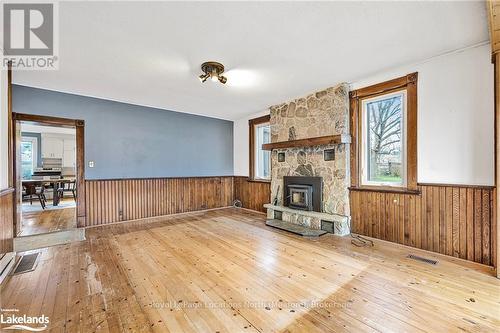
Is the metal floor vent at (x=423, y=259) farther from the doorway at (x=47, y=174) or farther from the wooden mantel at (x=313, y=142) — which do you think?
the doorway at (x=47, y=174)

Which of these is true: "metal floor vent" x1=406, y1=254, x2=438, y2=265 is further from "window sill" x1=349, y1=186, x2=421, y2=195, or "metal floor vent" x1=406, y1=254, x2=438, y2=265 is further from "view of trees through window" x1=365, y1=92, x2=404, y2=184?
"view of trees through window" x1=365, y1=92, x2=404, y2=184

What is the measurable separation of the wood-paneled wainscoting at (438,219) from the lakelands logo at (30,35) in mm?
4573

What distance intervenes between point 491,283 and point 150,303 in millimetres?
3312

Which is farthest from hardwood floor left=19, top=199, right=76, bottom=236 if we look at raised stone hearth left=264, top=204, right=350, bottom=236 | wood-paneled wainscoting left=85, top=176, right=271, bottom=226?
raised stone hearth left=264, top=204, right=350, bottom=236

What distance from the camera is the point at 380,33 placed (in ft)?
7.96

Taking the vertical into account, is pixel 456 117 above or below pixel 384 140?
above

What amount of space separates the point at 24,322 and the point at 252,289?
72.4 inches

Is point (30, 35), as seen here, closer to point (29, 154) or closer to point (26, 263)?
point (26, 263)

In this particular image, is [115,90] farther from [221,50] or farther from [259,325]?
[259,325]

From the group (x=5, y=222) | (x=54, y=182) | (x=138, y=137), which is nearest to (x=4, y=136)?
(x=5, y=222)

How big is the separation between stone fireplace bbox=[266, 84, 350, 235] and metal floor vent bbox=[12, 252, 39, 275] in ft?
12.6

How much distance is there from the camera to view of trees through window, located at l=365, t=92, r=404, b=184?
3443 mm

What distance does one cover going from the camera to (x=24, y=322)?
68.8 inches

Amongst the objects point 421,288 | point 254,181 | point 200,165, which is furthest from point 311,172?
point 200,165
